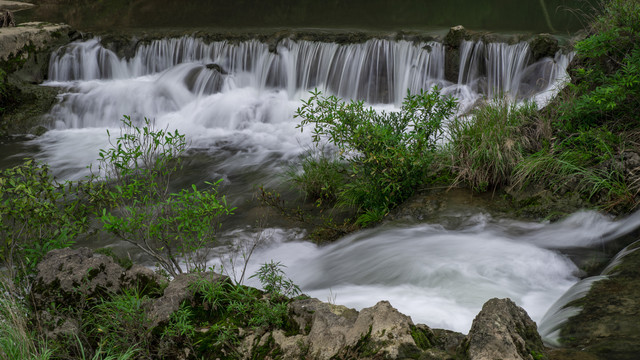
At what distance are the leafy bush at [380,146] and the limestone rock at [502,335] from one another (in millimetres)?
3124

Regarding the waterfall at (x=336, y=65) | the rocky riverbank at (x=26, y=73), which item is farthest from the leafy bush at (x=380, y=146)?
the rocky riverbank at (x=26, y=73)

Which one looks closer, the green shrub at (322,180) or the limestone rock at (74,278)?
the limestone rock at (74,278)

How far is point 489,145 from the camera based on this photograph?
6.42 metres

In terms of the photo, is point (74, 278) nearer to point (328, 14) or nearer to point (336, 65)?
point (336, 65)

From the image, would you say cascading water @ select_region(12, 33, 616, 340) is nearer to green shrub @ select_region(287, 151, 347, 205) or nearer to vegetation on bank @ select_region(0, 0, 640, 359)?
vegetation on bank @ select_region(0, 0, 640, 359)

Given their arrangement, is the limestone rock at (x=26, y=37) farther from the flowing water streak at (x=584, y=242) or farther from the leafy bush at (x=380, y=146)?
the flowing water streak at (x=584, y=242)

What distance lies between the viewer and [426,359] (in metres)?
2.88

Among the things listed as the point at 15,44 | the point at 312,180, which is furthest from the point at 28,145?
the point at 312,180

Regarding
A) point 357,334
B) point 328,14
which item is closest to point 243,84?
point 328,14

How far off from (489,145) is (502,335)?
12.7 ft

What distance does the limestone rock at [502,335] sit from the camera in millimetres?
2779

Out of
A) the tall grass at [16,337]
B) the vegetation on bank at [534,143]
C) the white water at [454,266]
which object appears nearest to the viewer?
the tall grass at [16,337]

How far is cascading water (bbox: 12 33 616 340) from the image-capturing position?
498 cm

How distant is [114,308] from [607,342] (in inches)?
119
